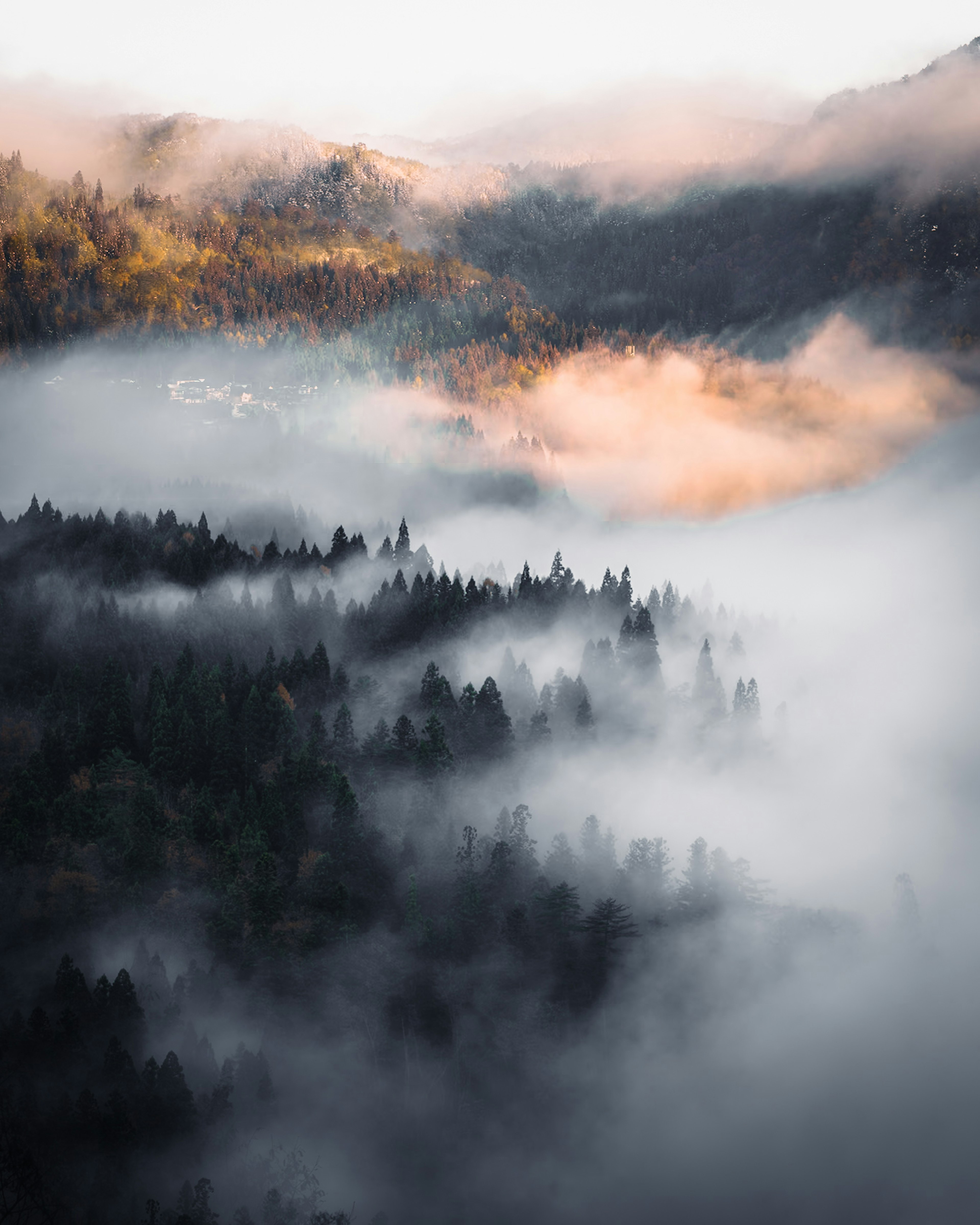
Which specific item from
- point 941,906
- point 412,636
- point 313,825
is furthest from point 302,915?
point 941,906

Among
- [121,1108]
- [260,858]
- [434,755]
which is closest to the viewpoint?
[121,1108]

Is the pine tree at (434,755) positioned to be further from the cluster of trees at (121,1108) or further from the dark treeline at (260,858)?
the cluster of trees at (121,1108)

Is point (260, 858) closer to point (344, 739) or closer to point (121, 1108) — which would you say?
point (344, 739)

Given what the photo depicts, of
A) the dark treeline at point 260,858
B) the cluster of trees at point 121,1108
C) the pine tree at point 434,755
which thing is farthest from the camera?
the pine tree at point 434,755

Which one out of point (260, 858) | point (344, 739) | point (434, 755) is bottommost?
point (260, 858)

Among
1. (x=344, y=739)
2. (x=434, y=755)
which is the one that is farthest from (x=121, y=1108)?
(x=434, y=755)

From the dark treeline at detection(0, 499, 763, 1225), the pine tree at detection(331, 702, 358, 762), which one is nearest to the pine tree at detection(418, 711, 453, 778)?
the dark treeline at detection(0, 499, 763, 1225)

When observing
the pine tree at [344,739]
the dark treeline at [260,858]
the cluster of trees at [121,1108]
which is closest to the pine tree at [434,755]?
the dark treeline at [260,858]

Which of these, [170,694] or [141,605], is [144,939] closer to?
[170,694]

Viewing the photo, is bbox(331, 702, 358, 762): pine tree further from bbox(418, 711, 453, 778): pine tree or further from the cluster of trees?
the cluster of trees
